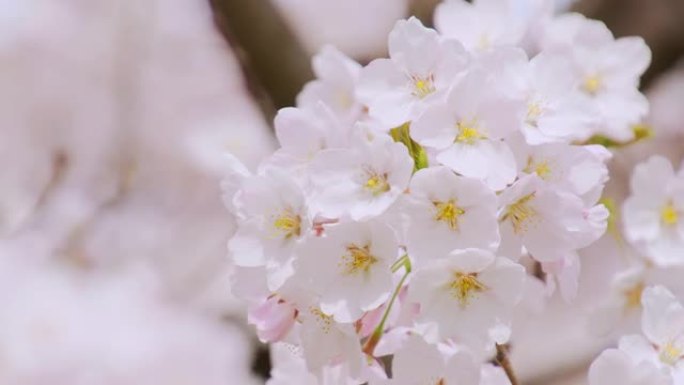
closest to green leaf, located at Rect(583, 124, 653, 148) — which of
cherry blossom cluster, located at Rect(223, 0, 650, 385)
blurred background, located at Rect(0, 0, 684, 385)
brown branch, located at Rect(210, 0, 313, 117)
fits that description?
cherry blossom cluster, located at Rect(223, 0, 650, 385)

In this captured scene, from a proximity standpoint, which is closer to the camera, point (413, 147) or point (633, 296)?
point (413, 147)

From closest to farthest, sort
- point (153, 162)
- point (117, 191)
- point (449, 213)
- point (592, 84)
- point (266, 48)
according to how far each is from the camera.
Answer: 1. point (449, 213)
2. point (592, 84)
3. point (266, 48)
4. point (117, 191)
5. point (153, 162)

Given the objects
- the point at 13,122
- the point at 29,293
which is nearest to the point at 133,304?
the point at 29,293

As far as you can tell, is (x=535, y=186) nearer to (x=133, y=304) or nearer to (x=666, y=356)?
(x=666, y=356)

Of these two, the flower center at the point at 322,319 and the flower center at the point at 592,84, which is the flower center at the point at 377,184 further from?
the flower center at the point at 592,84

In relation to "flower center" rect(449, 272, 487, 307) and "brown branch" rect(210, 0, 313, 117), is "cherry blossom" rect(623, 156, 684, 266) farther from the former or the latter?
"brown branch" rect(210, 0, 313, 117)

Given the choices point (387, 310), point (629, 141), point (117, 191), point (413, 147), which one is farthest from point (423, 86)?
point (117, 191)

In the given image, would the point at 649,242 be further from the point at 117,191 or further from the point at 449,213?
the point at 117,191
